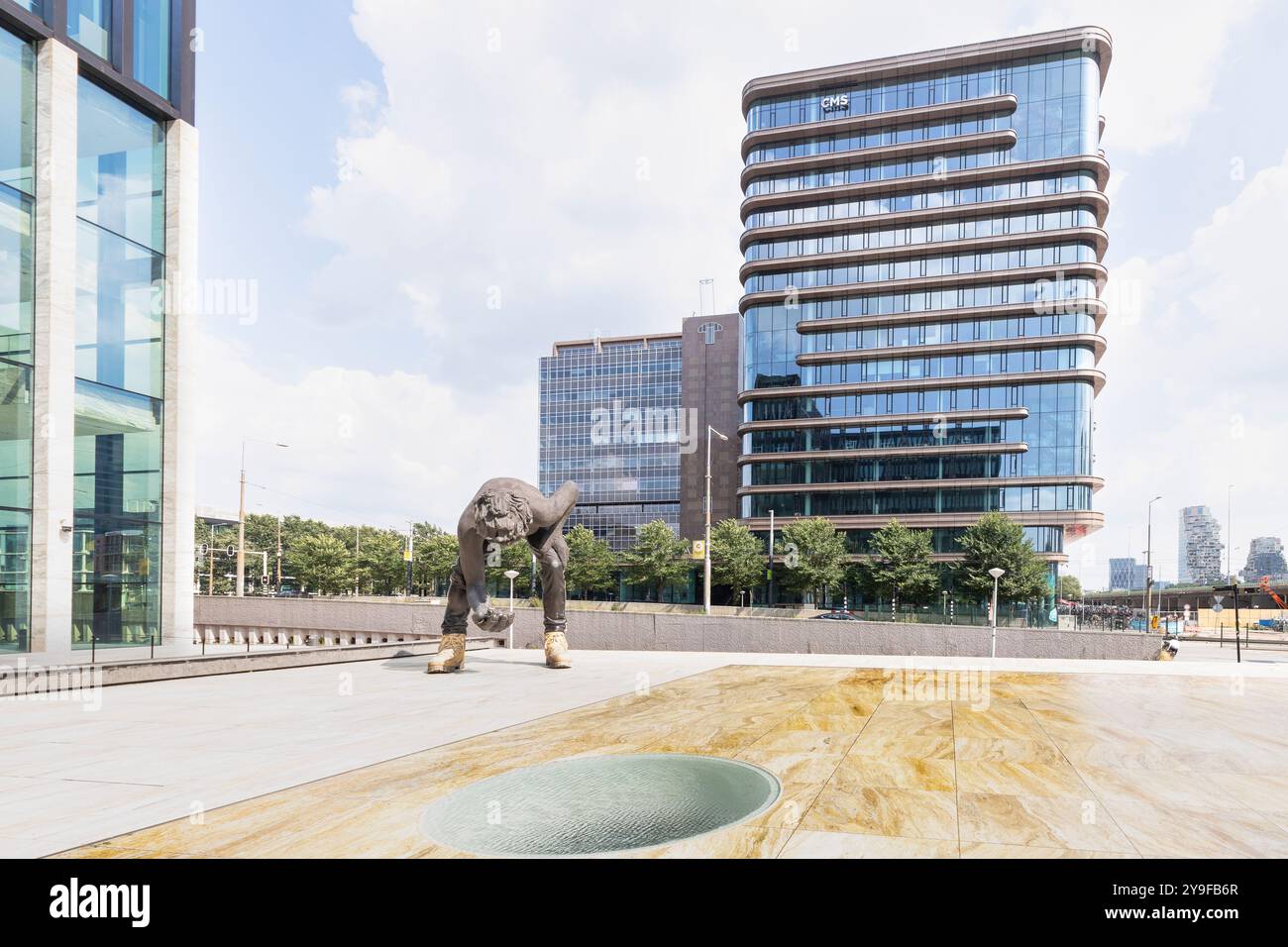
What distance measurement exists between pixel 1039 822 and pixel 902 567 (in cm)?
6173

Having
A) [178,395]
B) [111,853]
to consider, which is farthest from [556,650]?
[178,395]

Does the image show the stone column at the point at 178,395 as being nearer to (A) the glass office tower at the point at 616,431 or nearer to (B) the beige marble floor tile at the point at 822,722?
(B) the beige marble floor tile at the point at 822,722

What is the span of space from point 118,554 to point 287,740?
1843cm

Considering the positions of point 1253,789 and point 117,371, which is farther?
point 117,371

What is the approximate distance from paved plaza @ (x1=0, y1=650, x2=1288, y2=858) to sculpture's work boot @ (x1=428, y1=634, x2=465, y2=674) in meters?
1.43

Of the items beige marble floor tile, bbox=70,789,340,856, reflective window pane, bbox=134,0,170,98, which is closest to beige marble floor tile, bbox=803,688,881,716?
beige marble floor tile, bbox=70,789,340,856

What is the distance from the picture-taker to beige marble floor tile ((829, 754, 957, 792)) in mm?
7273

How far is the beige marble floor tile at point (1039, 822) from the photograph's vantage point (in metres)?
5.57

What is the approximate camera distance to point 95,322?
22.8m

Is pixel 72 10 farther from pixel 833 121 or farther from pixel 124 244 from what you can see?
pixel 833 121

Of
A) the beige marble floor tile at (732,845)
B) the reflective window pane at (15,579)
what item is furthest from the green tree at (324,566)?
the beige marble floor tile at (732,845)

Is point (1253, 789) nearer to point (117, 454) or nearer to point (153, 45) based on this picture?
point (117, 454)

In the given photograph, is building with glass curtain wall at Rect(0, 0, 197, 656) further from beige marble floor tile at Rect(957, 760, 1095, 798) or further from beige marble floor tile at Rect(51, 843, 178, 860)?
beige marble floor tile at Rect(957, 760, 1095, 798)
